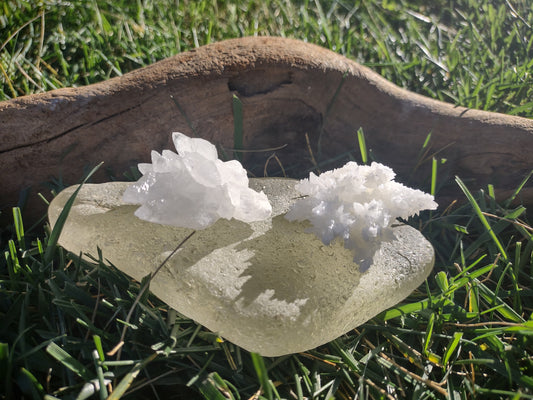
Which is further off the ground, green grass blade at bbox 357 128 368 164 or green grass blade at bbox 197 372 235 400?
green grass blade at bbox 357 128 368 164

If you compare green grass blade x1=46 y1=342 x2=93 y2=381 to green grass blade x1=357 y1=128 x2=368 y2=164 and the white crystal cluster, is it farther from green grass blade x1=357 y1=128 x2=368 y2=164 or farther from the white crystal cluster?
green grass blade x1=357 y1=128 x2=368 y2=164

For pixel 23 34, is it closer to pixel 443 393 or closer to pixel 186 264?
pixel 186 264

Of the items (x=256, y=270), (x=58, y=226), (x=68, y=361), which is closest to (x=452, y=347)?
(x=256, y=270)

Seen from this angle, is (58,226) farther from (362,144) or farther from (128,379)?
(362,144)

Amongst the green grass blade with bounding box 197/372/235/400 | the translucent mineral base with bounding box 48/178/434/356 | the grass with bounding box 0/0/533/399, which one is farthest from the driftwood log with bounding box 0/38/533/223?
the green grass blade with bounding box 197/372/235/400

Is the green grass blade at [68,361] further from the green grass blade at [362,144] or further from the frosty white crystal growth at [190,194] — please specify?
the green grass blade at [362,144]

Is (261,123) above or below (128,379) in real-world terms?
above

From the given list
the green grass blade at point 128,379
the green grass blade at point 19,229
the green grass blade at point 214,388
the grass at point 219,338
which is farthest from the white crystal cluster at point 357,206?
the green grass blade at point 19,229
